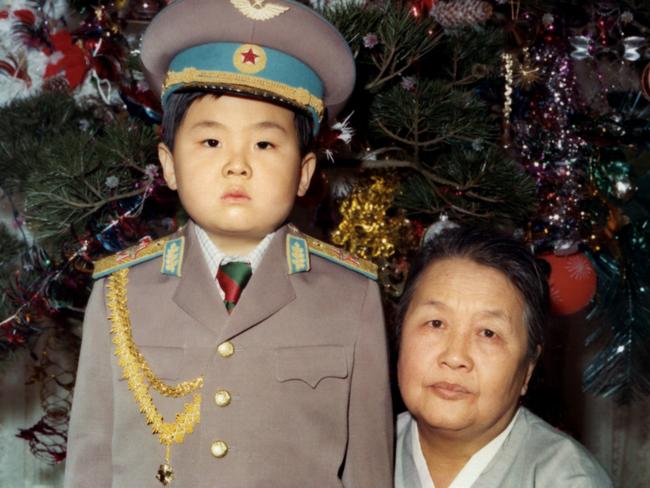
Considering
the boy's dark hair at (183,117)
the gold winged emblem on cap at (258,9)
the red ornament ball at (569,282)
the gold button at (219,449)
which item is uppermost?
the gold winged emblem on cap at (258,9)

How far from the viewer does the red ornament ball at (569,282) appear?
1.97 m

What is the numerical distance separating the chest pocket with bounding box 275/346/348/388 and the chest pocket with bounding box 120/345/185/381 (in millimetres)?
165

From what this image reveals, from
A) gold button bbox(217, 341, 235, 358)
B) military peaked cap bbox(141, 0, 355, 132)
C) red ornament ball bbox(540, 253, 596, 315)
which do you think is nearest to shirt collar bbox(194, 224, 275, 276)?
gold button bbox(217, 341, 235, 358)

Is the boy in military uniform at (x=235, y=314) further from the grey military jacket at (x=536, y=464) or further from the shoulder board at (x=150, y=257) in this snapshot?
the grey military jacket at (x=536, y=464)

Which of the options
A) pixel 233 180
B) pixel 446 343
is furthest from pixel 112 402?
pixel 446 343

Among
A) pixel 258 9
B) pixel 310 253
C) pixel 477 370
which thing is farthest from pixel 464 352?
pixel 258 9

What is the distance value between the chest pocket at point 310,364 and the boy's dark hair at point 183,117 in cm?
34

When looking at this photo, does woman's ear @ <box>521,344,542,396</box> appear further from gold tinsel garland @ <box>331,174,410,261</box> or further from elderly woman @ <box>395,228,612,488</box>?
gold tinsel garland @ <box>331,174,410,261</box>

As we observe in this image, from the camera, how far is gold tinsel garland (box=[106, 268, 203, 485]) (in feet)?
4.70

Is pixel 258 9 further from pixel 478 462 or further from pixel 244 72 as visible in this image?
pixel 478 462

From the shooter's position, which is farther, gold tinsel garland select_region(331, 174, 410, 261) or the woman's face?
gold tinsel garland select_region(331, 174, 410, 261)

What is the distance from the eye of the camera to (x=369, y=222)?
196 centimetres

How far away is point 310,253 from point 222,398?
0.32 m

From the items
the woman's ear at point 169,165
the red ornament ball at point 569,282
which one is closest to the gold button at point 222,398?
the woman's ear at point 169,165
